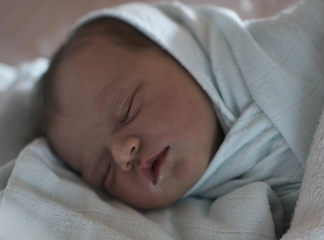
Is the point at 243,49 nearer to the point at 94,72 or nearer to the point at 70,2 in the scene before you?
the point at 94,72

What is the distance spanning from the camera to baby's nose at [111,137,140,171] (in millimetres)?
622

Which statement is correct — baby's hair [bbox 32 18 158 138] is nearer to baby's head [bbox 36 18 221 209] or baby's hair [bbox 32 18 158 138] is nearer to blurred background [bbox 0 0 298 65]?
baby's head [bbox 36 18 221 209]

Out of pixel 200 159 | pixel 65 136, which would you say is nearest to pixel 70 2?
pixel 65 136

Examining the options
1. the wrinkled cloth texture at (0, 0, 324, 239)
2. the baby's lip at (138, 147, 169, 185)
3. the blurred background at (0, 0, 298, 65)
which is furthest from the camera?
the blurred background at (0, 0, 298, 65)

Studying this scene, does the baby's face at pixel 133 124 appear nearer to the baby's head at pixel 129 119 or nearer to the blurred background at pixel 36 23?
the baby's head at pixel 129 119

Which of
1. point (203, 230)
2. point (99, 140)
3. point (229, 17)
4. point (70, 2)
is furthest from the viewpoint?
point (70, 2)

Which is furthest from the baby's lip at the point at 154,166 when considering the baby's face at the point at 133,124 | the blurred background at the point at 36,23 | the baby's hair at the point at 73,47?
the blurred background at the point at 36,23

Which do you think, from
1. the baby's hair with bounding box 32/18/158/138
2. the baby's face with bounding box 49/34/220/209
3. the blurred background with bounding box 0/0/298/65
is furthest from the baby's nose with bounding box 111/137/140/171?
the blurred background with bounding box 0/0/298/65

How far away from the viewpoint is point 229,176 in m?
0.71

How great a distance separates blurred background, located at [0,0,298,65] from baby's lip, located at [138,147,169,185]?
0.91 m

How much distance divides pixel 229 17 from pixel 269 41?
141mm

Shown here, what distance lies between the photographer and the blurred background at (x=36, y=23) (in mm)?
1363

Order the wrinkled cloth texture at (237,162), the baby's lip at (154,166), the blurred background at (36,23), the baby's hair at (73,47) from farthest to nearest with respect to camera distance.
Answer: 1. the blurred background at (36,23)
2. the baby's hair at (73,47)
3. the baby's lip at (154,166)
4. the wrinkled cloth texture at (237,162)

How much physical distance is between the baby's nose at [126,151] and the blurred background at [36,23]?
900mm
